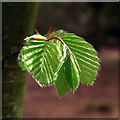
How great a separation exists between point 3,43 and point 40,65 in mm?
338

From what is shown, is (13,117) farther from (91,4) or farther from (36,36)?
(91,4)

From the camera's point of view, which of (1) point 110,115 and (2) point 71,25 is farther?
(2) point 71,25

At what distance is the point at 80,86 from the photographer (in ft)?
17.7

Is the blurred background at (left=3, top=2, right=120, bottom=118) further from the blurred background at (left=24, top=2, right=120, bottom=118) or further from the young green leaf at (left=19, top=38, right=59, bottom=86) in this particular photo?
the young green leaf at (left=19, top=38, right=59, bottom=86)

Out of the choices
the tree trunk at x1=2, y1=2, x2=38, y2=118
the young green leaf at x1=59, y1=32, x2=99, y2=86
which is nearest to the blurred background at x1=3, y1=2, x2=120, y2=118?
the tree trunk at x1=2, y1=2, x2=38, y2=118

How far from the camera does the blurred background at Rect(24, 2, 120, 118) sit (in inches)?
172

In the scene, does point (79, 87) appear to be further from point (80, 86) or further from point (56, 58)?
point (56, 58)

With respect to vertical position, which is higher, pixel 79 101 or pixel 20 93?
pixel 20 93

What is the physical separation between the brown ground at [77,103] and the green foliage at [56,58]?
3664mm

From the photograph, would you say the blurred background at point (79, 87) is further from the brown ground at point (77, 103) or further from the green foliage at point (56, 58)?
the green foliage at point (56, 58)

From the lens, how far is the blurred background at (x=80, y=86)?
A: 4359 millimetres

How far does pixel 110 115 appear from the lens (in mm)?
4262

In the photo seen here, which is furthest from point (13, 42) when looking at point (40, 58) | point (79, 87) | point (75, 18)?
point (75, 18)

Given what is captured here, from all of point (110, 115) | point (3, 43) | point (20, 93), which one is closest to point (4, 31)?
point (3, 43)
